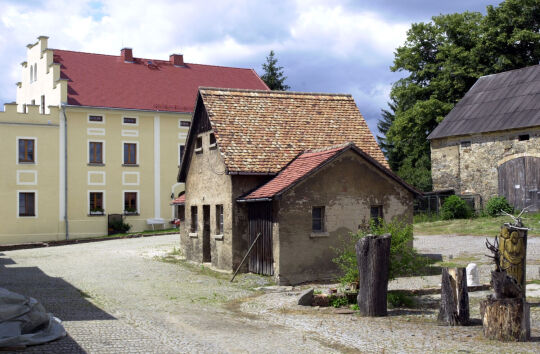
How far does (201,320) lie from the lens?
1279 cm

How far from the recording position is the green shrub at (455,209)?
35.4 m

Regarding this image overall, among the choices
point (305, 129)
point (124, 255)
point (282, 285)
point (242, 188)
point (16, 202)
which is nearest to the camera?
point (282, 285)

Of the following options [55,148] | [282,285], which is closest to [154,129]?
[55,148]

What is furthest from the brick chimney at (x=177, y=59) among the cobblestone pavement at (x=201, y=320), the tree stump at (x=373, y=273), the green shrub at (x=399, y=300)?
the tree stump at (x=373, y=273)

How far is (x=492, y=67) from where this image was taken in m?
44.3

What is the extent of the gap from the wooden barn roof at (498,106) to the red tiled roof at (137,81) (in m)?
15.5

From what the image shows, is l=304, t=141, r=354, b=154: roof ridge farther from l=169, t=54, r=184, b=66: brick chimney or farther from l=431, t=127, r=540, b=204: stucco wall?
l=169, t=54, r=184, b=66: brick chimney

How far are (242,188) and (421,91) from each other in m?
28.3

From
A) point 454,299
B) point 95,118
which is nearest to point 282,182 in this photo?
point 454,299

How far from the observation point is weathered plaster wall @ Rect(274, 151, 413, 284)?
1905 cm

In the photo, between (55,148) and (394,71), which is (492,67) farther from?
(55,148)

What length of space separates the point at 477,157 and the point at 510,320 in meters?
28.0

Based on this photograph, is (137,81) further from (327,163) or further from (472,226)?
(327,163)

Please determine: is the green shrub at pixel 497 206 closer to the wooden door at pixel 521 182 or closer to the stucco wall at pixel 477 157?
the wooden door at pixel 521 182
